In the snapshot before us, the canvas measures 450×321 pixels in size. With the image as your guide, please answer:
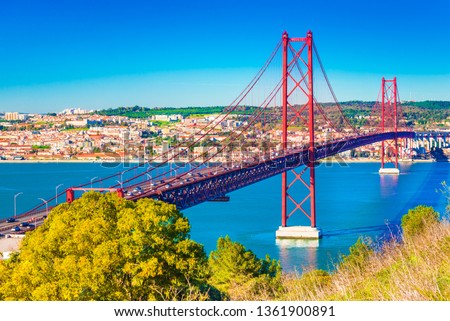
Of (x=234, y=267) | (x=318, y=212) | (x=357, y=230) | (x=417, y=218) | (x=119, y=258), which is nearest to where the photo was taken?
(x=119, y=258)

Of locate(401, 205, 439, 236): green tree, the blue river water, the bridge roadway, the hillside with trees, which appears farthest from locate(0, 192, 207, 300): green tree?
locate(401, 205, 439, 236): green tree

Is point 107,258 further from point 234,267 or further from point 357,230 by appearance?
point 357,230

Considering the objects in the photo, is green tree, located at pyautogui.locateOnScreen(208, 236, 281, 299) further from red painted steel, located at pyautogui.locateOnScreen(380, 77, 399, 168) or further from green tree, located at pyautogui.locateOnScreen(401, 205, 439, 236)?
red painted steel, located at pyautogui.locateOnScreen(380, 77, 399, 168)

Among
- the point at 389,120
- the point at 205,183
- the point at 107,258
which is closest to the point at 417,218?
the point at 205,183

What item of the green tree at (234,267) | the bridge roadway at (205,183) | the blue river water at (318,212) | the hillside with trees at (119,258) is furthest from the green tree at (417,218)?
the hillside with trees at (119,258)

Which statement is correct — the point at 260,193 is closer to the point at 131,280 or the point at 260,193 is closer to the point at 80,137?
the point at 131,280

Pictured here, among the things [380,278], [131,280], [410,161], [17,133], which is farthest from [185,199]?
[17,133]
